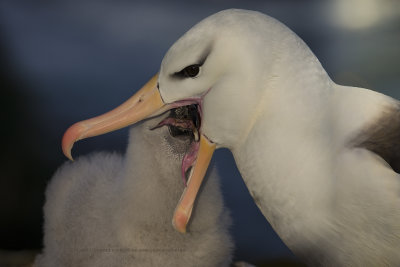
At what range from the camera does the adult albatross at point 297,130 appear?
0.89 m

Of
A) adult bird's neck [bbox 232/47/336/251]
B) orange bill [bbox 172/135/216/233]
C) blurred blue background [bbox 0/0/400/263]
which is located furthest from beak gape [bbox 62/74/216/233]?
blurred blue background [bbox 0/0/400/263]

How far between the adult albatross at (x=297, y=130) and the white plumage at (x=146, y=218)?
332 millimetres

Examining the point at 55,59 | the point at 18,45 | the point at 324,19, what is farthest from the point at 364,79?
the point at 18,45

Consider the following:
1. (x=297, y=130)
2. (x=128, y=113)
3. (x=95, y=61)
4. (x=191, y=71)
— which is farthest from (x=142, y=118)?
(x=95, y=61)

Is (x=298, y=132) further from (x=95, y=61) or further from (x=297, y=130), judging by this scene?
(x=95, y=61)

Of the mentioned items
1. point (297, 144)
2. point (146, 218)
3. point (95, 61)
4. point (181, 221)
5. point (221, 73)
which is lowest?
point (146, 218)

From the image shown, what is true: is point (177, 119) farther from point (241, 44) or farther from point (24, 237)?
point (24, 237)

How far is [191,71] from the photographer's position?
911mm

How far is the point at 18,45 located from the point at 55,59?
0.47ft

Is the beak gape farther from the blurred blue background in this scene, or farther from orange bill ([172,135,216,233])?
the blurred blue background

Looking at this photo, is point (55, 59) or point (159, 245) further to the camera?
point (55, 59)

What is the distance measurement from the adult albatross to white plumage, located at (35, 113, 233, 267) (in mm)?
332

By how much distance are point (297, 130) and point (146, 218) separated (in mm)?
555

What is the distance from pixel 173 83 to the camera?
36.8 inches
